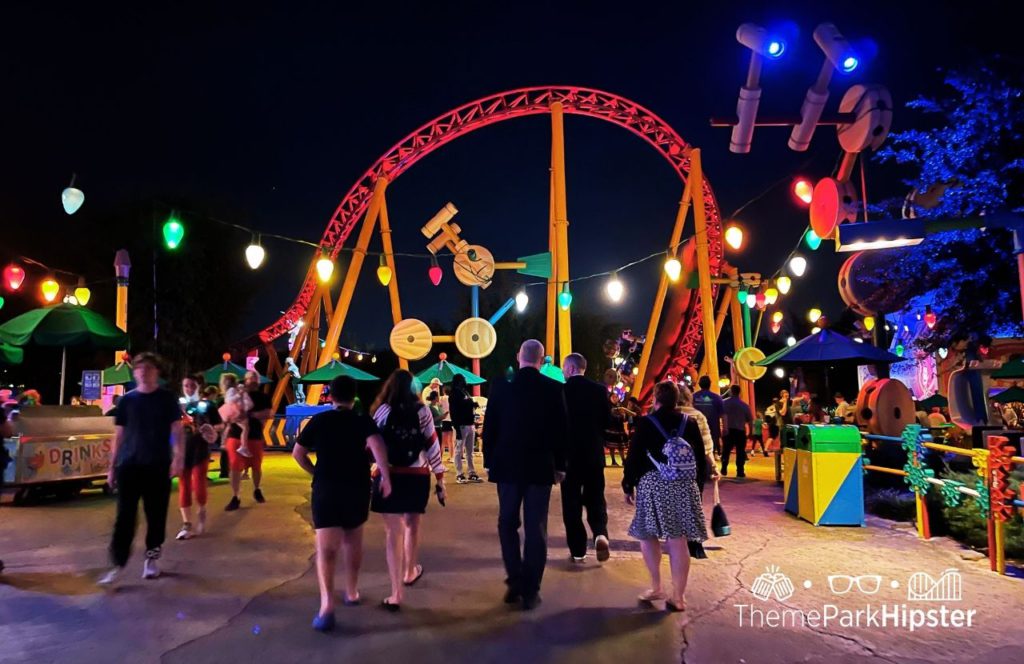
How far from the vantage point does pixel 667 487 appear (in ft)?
15.9

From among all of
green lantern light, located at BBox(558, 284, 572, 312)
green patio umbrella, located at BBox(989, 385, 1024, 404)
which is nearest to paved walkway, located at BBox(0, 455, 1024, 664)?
green lantern light, located at BBox(558, 284, 572, 312)

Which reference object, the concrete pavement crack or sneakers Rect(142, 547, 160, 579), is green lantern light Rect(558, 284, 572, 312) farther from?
sneakers Rect(142, 547, 160, 579)

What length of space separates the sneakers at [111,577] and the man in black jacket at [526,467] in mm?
3285

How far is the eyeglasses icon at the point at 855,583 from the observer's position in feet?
17.1

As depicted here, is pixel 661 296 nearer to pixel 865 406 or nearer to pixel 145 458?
pixel 865 406

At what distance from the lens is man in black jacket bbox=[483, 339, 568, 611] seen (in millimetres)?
4844

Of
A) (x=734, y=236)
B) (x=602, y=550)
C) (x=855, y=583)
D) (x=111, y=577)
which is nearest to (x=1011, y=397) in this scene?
(x=734, y=236)

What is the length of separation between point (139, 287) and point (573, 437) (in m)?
32.5

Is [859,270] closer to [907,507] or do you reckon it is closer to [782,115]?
[782,115]

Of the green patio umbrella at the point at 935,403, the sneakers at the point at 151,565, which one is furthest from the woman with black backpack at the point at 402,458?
the green patio umbrella at the point at 935,403

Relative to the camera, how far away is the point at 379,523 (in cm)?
820

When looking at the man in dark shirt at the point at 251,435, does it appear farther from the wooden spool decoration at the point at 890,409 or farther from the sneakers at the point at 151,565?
the wooden spool decoration at the point at 890,409

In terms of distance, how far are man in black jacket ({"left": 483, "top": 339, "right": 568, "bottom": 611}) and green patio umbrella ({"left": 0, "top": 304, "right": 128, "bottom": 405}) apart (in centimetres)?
857

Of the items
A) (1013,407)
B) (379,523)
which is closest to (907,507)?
(379,523)
